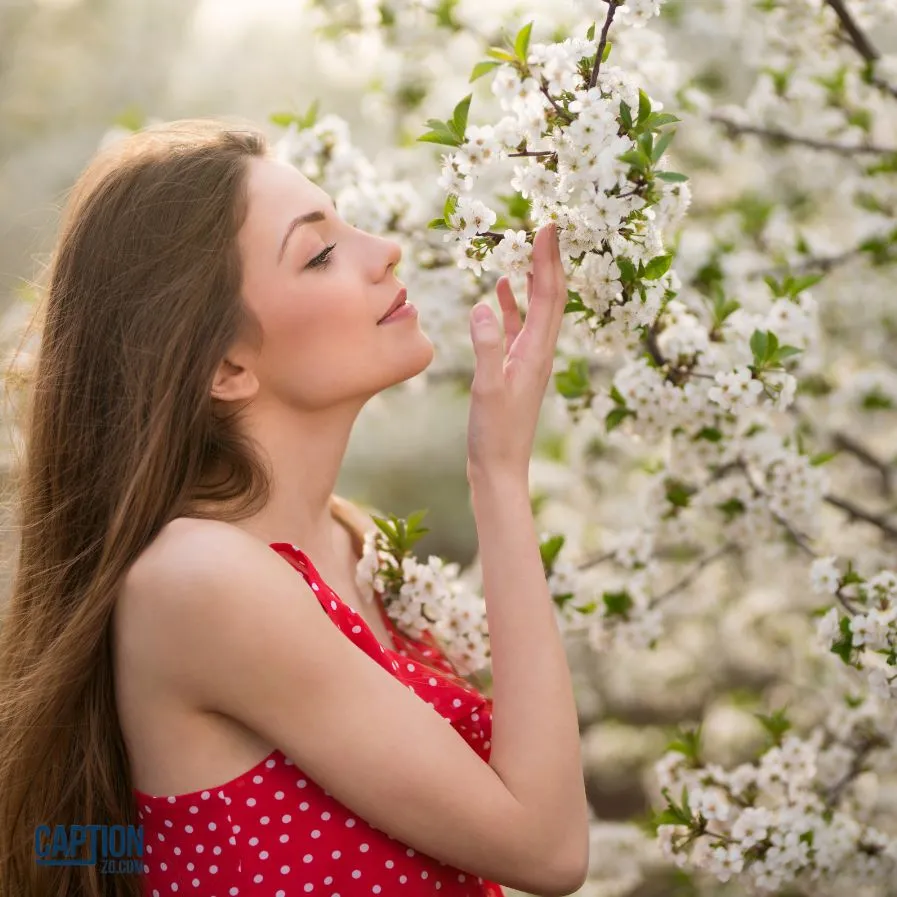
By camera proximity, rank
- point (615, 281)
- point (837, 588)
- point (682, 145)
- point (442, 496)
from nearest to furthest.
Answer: point (615, 281)
point (837, 588)
point (682, 145)
point (442, 496)

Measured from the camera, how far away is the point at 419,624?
5.52 ft

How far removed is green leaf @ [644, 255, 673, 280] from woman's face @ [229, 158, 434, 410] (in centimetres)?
31

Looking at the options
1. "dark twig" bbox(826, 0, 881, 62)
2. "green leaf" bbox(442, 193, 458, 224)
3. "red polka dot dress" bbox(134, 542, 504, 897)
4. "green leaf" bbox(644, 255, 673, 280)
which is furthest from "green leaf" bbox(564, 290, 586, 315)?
"dark twig" bbox(826, 0, 881, 62)

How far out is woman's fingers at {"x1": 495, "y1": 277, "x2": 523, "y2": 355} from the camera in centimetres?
147

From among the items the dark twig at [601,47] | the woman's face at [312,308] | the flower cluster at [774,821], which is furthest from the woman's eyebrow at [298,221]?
the flower cluster at [774,821]

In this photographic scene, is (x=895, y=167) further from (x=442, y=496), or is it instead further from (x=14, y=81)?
(x=14, y=81)

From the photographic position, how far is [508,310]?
150 centimetres

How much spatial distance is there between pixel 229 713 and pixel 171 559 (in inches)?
7.6

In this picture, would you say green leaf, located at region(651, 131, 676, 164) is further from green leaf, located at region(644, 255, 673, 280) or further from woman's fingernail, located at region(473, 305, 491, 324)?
woman's fingernail, located at region(473, 305, 491, 324)

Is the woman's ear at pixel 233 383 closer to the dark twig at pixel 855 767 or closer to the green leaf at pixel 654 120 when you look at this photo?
the green leaf at pixel 654 120

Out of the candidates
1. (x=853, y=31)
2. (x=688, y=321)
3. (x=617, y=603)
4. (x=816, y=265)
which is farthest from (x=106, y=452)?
(x=816, y=265)

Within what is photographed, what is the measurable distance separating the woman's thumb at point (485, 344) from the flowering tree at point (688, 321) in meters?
0.07

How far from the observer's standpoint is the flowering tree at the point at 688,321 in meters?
1.30

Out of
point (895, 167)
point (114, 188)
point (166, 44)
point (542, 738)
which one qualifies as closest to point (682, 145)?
point (895, 167)
